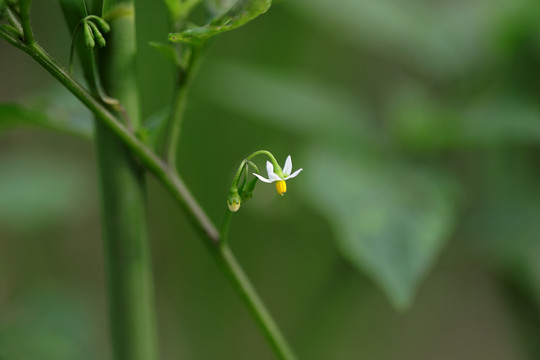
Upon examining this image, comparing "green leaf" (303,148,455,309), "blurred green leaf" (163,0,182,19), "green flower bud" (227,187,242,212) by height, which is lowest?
"green leaf" (303,148,455,309)

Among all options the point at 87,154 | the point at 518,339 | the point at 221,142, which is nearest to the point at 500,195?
the point at 518,339

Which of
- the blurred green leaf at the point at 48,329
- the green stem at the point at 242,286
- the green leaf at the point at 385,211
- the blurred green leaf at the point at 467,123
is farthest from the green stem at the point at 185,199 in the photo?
the blurred green leaf at the point at 467,123

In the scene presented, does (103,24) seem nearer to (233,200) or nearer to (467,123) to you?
(233,200)

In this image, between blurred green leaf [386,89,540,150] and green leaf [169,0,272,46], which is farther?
blurred green leaf [386,89,540,150]

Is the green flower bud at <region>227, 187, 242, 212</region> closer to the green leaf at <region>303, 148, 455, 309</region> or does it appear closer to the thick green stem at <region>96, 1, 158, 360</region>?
the thick green stem at <region>96, 1, 158, 360</region>

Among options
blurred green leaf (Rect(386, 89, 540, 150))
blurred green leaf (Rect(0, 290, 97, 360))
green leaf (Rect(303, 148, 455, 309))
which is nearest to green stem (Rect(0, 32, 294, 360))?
green leaf (Rect(303, 148, 455, 309))

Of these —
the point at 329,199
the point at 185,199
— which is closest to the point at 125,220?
the point at 185,199

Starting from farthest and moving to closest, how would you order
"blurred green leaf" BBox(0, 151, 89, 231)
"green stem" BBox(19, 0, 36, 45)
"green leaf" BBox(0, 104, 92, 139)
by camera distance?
"blurred green leaf" BBox(0, 151, 89, 231)
"green leaf" BBox(0, 104, 92, 139)
"green stem" BBox(19, 0, 36, 45)

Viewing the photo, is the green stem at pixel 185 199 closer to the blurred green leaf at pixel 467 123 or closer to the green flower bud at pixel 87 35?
the green flower bud at pixel 87 35
